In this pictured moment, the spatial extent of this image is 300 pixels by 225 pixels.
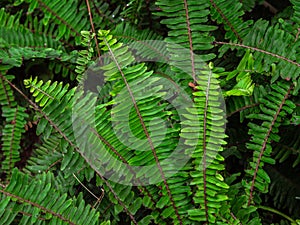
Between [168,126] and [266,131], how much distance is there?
279 millimetres

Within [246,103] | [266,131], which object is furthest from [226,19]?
[266,131]

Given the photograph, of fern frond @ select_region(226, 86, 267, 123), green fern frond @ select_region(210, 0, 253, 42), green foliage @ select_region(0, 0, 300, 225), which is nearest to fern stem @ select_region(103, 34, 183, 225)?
green foliage @ select_region(0, 0, 300, 225)

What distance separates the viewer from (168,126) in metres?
1.08

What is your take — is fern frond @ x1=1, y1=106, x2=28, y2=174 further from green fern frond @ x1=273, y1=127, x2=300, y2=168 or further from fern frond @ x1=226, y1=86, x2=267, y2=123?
green fern frond @ x1=273, y1=127, x2=300, y2=168

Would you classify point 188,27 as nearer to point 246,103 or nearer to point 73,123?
point 246,103

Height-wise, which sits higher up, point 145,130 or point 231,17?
point 231,17

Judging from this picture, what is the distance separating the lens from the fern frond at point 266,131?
1099mm

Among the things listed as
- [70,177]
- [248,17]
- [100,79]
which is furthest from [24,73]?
[248,17]

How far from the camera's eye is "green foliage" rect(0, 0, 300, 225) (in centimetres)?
100

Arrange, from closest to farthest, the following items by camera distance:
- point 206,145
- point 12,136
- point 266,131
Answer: point 206,145, point 266,131, point 12,136

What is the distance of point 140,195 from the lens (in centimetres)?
112

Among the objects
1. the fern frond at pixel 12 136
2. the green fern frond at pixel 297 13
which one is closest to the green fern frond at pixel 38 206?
the fern frond at pixel 12 136

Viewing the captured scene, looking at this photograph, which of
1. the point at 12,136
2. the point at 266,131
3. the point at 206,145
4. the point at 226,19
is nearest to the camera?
the point at 206,145

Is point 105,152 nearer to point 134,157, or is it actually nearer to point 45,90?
point 134,157
